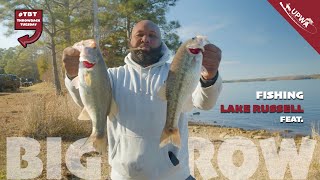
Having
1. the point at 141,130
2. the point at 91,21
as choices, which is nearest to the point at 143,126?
the point at 141,130

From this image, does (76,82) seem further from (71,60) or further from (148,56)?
(148,56)

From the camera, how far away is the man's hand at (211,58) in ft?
9.60

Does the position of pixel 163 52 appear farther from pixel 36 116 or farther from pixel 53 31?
pixel 53 31

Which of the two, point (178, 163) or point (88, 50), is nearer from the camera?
point (88, 50)

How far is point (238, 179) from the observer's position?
7520 millimetres

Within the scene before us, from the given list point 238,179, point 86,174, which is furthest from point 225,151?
point 86,174

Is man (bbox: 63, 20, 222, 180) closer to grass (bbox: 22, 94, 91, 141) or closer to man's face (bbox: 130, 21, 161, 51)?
man's face (bbox: 130, 21, 161, 51)

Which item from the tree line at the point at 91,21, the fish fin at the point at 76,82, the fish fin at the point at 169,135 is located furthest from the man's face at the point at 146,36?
the tree line at the point at 91,21

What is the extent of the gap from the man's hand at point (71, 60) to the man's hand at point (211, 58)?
959mm

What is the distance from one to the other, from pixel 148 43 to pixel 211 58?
0.95 meters

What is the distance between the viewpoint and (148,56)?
3.82m

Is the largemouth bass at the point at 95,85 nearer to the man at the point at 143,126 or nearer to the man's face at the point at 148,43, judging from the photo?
the man at the point at 143,126

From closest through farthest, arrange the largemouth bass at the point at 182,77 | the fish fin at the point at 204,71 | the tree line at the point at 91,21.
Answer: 1. the largemouth bass at the point at 182,77
2. the fish fin at the point at 204,71
3. the tree line at the point at 91,21

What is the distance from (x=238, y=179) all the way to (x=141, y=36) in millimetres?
4635
